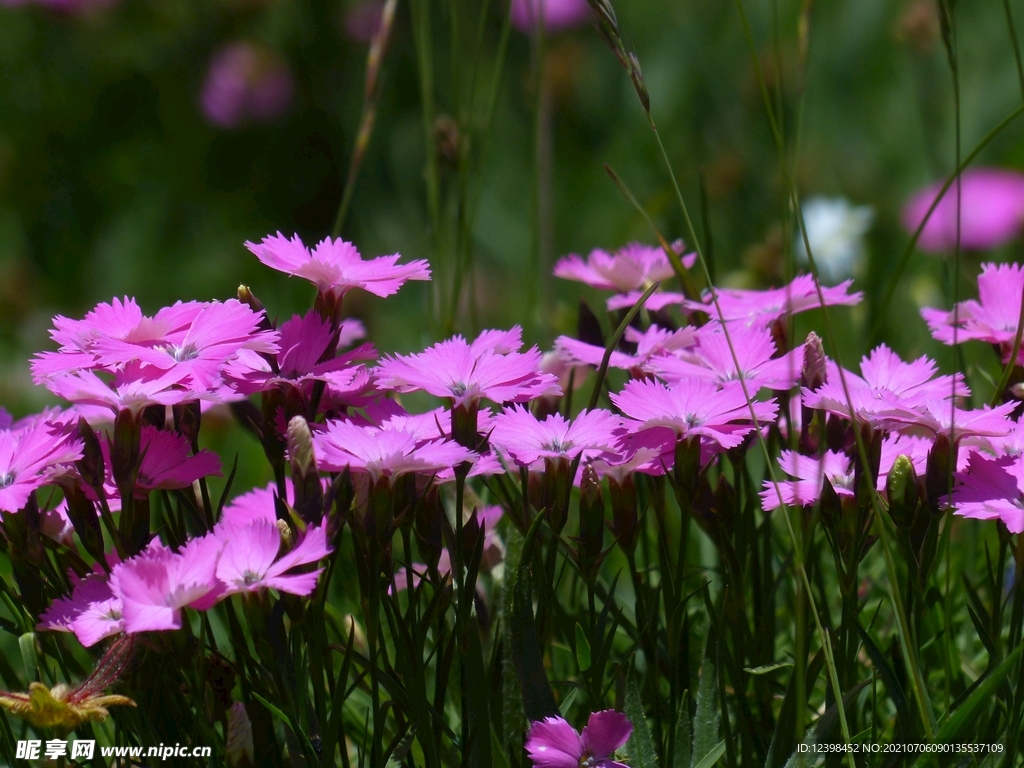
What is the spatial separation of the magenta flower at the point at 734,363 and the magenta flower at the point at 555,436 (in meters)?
0.08

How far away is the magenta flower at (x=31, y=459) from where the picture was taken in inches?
23.9

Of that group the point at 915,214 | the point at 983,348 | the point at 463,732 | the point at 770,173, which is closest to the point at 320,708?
the point at 463,732

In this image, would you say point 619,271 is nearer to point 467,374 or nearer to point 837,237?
point 467,374

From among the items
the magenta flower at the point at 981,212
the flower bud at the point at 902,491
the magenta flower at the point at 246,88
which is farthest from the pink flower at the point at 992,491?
the magenta flower at the point at 246,88

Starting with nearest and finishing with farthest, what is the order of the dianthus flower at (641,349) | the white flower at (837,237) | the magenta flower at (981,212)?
1. the dianthus flower at (641,349)
2. the white flower at (837,237)
3. the magenta flower at (981,212)

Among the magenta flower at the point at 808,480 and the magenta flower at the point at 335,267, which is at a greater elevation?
the magenta flower at the point at 335,267

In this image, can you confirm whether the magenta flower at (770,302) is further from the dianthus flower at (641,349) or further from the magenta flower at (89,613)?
the magenta flower at (89,613)

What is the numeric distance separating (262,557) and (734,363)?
33 centimetres

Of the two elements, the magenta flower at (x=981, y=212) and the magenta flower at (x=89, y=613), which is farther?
the magenta flower at (x=981, y=212)

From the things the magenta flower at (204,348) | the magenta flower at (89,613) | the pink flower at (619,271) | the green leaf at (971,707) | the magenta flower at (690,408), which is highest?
the pink flower at (619,271)

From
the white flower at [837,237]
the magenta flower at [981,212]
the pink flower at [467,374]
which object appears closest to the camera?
the pink flower at [467,374]

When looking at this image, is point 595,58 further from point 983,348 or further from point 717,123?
point 983,348

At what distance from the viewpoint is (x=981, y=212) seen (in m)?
2.55

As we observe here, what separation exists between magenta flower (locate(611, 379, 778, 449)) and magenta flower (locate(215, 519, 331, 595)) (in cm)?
21
